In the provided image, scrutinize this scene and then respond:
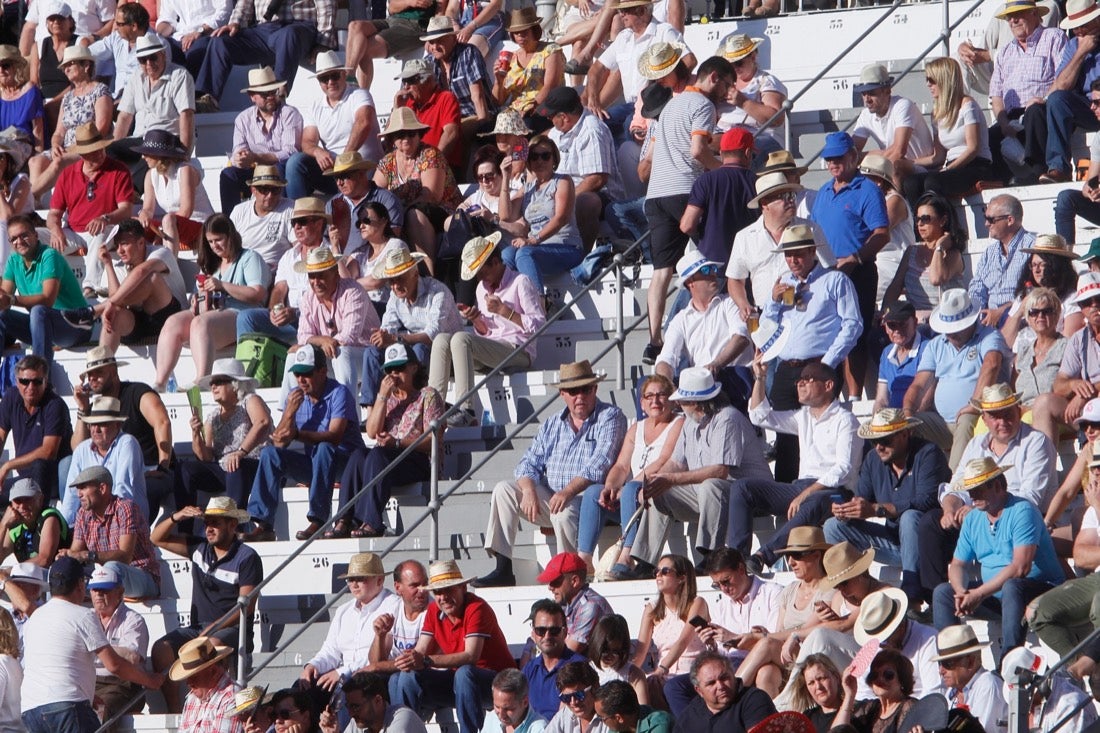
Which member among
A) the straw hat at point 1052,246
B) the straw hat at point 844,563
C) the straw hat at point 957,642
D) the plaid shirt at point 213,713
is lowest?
the plaid shirt at point 213,713

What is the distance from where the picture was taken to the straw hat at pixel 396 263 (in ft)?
49.1

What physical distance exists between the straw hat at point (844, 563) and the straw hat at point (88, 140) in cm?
695

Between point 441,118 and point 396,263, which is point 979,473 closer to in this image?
point 396,263

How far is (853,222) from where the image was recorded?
1454cm

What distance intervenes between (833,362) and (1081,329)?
127 centimetres

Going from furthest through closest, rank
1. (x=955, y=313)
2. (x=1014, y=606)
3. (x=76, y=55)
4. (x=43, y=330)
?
(x=76, y=55) < (x=43, y=330) < (x=955, y=313) < (x=1014, y=606)

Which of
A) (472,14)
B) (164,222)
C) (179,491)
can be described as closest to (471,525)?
(179,491)

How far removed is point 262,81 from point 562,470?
4696 mm

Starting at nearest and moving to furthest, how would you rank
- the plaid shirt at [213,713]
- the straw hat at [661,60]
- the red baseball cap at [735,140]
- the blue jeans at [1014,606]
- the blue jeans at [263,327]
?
the blue jeans at [1014,606] < the plaid shirt at [213,713] < the red baseball cap at [735,140] < the blue jeans at [263,327] < the straw hat at [661,60]

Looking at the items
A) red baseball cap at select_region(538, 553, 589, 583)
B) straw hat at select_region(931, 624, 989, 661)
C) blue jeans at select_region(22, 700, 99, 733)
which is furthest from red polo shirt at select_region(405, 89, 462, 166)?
straw hat at select_region(931, 624, 989, 661)

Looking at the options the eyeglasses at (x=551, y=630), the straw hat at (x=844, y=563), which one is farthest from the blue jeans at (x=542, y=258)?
the straw hat at (x=844, y=563)

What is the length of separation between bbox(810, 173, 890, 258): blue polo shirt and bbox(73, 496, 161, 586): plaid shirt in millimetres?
4061

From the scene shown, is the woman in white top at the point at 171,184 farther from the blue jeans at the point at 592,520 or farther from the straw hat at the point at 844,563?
the straw hat at the point at 844,563

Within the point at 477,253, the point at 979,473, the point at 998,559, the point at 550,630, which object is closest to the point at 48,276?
the point at 477,253
